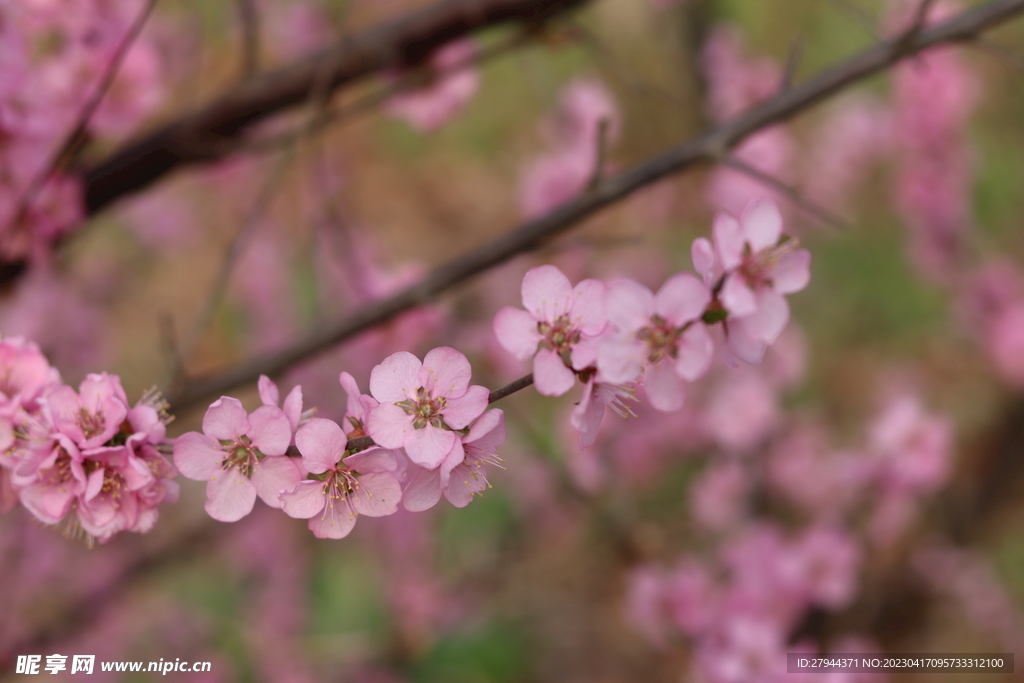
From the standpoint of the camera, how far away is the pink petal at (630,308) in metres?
0.60

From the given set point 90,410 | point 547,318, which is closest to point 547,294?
point 547,318

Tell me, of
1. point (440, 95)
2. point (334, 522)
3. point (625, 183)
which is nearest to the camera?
→ point (334, 522)

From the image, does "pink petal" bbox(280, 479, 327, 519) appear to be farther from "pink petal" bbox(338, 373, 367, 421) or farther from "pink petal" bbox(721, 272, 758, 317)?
"pink petal" bbox(721, 272, 758, 317)

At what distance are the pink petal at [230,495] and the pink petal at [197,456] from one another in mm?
12

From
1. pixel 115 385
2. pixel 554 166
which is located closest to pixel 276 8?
pixel 554 166

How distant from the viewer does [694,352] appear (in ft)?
2.00

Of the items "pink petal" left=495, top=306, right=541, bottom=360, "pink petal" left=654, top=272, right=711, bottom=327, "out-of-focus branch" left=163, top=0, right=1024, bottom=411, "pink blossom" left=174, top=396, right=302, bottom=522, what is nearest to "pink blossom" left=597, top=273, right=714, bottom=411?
"pink petal" left=654, top=272, right=711, bottom=327

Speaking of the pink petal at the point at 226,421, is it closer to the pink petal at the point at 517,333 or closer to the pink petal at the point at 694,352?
the pink petal at the point at 517,333

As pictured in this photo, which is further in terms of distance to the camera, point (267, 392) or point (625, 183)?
point (625, 183)

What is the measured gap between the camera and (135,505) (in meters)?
0.69

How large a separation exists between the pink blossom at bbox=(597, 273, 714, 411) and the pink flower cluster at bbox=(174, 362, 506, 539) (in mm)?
129

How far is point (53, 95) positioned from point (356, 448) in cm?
113

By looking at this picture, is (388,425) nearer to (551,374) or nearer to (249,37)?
(551,374)

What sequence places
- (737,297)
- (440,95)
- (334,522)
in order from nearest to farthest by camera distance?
(737,297), (334,522), (440,95)
